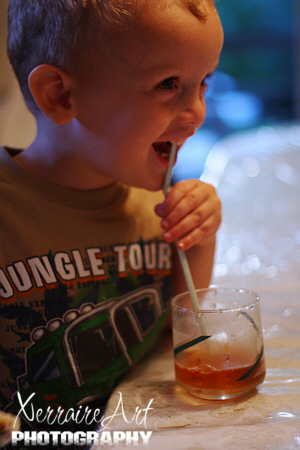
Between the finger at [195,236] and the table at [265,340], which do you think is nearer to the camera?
the table at [265,340]

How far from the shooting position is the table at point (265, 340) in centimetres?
47

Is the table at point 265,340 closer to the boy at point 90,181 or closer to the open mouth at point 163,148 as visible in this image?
the boy at point 90,181

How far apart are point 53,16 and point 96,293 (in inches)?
13.2

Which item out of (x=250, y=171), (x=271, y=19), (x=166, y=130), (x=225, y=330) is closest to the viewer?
(x=225, y=330)

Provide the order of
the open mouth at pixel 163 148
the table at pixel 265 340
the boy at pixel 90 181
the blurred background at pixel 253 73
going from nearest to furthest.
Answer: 1. the table at pixel 265 340
2. the boy at pixel 90 181
3. the open mouth at pixel 163 148
4. the blurred background at pixel 253 73

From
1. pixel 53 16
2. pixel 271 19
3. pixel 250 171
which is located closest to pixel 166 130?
pixel 53 16

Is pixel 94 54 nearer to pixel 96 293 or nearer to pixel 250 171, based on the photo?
pixel 96 293

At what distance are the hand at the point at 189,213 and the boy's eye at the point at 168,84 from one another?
13 cm

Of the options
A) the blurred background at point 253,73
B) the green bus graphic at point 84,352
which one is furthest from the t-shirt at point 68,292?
the blurred background at point 253,73

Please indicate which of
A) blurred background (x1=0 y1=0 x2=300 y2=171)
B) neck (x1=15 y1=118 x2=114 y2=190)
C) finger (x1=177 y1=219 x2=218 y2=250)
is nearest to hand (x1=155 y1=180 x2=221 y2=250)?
finger (x1=177 y1=219 x2=218 y2=250)

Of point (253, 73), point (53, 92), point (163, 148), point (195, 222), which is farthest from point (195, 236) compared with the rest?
point (253, 73)

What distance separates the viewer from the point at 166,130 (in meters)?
0.63

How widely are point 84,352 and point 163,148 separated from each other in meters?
0.28

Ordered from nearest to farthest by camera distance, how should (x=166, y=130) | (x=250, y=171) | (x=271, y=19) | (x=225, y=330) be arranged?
(x=225, y=330), (x=166, y=130), (x=250, y=171), (x=271, y=19)
